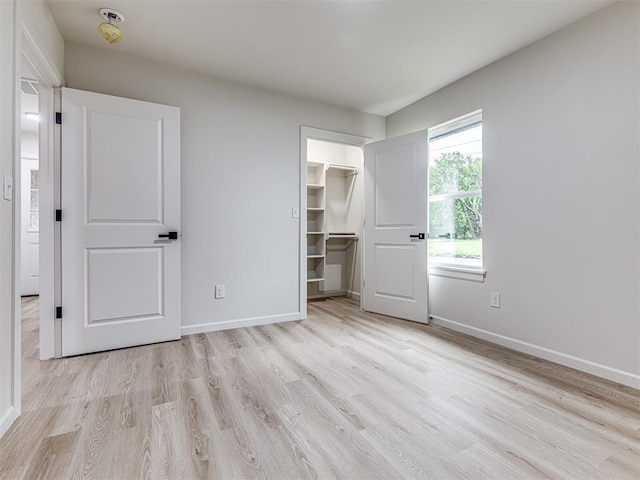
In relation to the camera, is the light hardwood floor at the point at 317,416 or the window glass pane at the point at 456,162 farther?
the window glass pane at the point at 456,162

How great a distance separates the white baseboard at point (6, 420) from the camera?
1400mm

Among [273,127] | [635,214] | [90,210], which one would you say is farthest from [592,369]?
[90,210]

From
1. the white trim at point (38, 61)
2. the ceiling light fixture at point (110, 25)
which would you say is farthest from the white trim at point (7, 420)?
the ceiling light fixture at point (110, 25)

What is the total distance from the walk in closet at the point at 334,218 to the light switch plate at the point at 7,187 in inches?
124

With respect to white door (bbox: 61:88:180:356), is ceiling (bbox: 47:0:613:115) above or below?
above

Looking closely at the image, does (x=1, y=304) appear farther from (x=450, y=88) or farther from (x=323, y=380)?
(x=450, y=88)

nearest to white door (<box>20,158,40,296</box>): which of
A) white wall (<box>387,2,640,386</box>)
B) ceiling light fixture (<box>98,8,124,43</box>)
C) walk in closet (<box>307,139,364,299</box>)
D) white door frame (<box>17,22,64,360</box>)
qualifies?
white door frame (<box>17,22,64,360</box>)

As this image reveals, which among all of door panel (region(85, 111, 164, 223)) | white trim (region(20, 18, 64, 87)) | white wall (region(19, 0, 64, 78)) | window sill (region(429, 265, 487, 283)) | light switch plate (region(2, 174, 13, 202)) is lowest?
window sill (region(429, 265, 487, 283))

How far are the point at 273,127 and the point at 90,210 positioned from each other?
1.78 m

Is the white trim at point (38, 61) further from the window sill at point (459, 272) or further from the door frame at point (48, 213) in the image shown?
the window sill at point (459, 272)

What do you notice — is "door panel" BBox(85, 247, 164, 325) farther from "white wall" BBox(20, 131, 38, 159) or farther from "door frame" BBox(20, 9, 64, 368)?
"white wall" BBox(20, 131, 38, 159)

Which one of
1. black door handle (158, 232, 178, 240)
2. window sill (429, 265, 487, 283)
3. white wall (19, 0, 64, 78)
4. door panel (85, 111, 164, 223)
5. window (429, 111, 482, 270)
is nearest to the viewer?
white wall (19, 0, 64, 78)

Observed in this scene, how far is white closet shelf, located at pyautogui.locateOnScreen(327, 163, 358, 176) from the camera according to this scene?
174 inches

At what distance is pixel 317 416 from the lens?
1.60 metres
